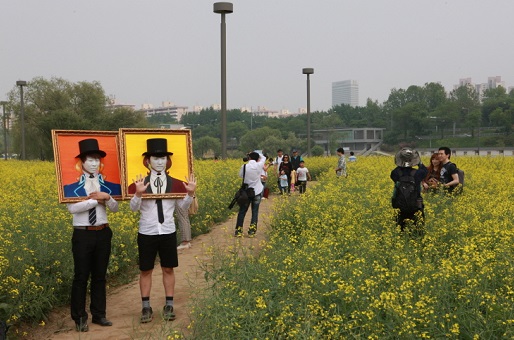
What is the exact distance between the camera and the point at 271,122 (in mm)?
119312

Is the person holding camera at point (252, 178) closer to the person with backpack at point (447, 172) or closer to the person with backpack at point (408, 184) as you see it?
the person with backpack at point (447, 172)

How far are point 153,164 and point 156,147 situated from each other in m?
0.19

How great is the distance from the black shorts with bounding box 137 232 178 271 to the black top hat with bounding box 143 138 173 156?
0.89 meters

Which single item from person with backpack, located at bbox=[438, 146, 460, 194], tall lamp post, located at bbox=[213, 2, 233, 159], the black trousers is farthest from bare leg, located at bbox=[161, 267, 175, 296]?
tall lamp post, located at bbox=[213, 2, 233, 159]

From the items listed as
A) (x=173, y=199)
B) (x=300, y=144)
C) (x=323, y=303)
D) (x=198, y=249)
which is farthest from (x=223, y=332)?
(x=300, y=144)

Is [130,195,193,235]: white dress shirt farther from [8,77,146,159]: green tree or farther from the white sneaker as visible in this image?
[8,77,146,159]: green tree

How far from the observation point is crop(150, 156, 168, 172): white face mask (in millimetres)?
5773

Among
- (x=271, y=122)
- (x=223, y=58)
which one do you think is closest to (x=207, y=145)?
(x=271, y=122)

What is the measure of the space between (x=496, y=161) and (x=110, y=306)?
18.4 meters

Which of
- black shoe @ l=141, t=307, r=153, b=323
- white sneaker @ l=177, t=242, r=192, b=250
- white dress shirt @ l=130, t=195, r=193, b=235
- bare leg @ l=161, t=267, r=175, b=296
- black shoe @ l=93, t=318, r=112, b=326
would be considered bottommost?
white sneaker @ l=177, t=242, r=192, b=250

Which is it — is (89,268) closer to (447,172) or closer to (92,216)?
(92,216)

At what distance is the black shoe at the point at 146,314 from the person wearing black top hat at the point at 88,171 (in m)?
1.30

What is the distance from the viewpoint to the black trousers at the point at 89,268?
18.1ft

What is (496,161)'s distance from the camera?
20.9 metres
